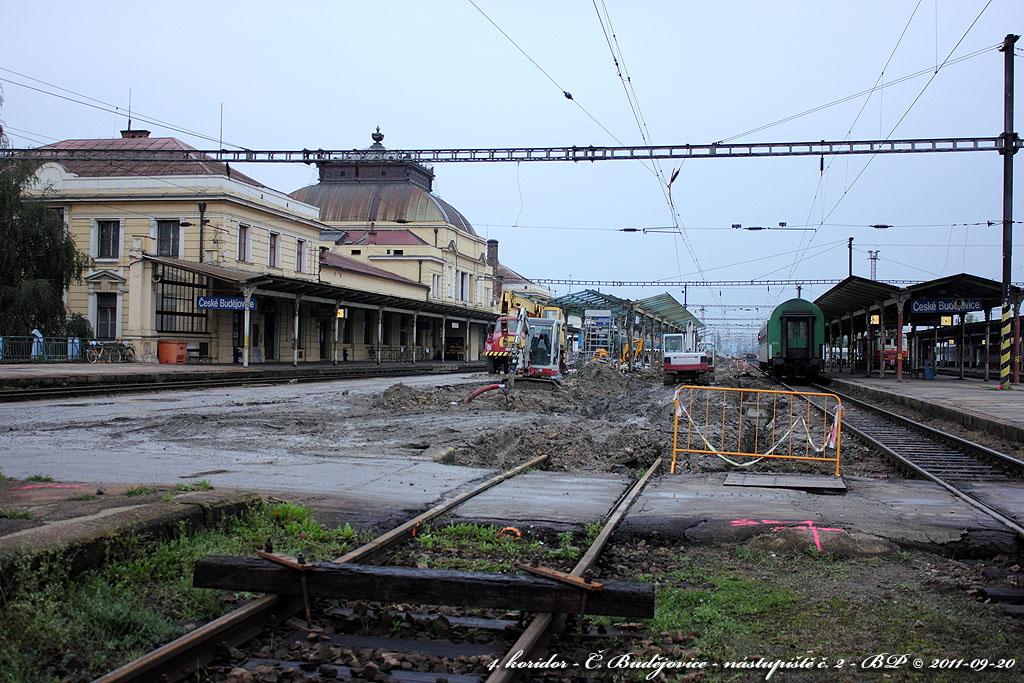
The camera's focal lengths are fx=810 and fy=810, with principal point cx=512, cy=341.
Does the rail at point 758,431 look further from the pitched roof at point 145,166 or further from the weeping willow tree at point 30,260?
the pitched roof at point 145,166

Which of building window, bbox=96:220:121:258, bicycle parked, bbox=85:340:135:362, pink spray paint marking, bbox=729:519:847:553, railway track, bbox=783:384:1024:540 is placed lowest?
railway track, bbox=783:384:1024:540

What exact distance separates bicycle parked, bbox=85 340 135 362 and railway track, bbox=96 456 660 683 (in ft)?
119

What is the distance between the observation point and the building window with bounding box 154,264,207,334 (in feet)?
128

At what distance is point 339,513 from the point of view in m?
7.37

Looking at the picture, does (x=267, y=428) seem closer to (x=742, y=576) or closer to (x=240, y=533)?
(x=240, y=533)

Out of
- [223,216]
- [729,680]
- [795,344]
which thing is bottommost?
[729,680]

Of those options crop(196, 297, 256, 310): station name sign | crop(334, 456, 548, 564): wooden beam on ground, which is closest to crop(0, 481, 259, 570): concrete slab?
crop(334, 456, 548, 564): wooden beam on ground

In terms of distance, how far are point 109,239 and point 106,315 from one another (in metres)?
4.22

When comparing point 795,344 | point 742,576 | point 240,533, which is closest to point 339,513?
point 240,533

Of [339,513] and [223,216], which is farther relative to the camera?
[223,216]

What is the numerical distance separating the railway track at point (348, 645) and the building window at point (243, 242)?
42.0 m

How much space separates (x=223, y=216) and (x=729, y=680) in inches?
1651

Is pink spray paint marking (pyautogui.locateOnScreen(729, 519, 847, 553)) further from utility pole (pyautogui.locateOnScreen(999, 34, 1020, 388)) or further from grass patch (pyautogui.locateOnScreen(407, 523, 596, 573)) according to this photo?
utility pole (pyautogui.locateOnScreen(999, 34, 1020, 388))

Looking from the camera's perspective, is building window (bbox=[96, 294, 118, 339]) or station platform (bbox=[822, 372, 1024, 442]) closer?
station platform (bbox=[822, 372, 1024, 442])
